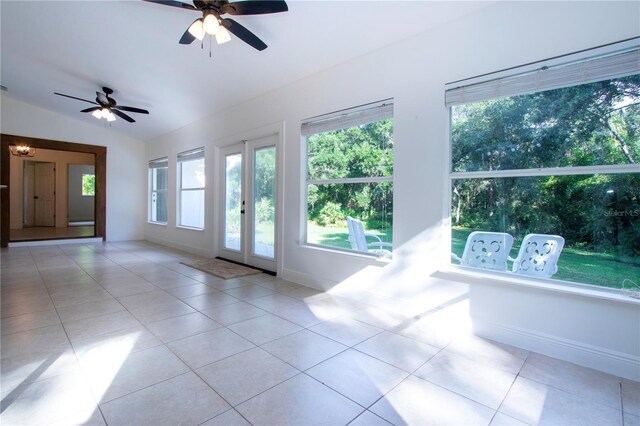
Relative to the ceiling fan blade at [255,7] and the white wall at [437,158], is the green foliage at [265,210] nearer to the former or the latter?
the white wall at [437,158]

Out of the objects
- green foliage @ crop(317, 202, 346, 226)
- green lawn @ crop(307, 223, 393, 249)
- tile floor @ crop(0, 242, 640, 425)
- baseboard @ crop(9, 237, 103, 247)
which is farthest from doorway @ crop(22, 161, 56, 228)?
green foliage @ crop(317, 202, 346, 226)

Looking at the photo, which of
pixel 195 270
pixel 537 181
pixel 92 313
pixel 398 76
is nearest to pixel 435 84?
pixel 398 76

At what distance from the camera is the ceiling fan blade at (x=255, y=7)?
234cm

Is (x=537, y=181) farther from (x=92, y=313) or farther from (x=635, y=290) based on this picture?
(x=92, y=313)

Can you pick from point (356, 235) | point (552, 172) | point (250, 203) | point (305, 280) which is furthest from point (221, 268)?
point (552, 172)

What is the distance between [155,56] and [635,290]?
5320 mm

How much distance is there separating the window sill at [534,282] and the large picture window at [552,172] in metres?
0.07

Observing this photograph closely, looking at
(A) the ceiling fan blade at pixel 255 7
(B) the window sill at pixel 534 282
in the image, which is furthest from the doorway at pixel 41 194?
(B) the window sill at pixel 534 282

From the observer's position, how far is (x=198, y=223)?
20.9ft

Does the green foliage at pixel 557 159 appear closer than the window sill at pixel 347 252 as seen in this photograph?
Yes

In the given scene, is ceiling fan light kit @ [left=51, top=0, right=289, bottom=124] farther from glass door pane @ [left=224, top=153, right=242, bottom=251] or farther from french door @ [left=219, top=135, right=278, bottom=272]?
glass door pane @ [left=224, top=153, right=242, bottom=251]

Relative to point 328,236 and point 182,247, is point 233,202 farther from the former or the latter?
point 328,236

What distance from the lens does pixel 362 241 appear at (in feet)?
11.7

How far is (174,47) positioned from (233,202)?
2522 millimetres
